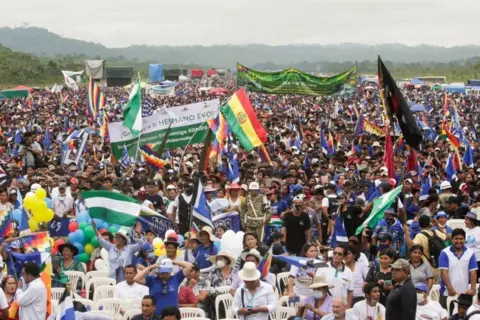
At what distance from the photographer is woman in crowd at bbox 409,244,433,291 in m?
8.98

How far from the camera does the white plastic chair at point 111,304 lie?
9172 mm

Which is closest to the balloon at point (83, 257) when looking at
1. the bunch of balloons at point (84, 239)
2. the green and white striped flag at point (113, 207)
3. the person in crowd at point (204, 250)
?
the bunch of balloons at point (84, 239)

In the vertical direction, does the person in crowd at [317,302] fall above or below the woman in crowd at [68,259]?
above

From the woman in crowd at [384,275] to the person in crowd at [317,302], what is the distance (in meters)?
0.48

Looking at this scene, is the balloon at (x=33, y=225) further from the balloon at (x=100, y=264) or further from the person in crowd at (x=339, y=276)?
the person in crowd at (x=339, y=276)

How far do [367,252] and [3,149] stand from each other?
1444 centimetres

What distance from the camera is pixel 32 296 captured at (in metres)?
8.15

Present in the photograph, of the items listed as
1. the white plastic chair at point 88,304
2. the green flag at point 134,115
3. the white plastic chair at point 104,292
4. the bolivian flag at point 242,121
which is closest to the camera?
the white plastic chair at point 88,304

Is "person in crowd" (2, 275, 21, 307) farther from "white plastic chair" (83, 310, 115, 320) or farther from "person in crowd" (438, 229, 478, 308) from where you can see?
"person in crowd" (438, 229, 478, 308)

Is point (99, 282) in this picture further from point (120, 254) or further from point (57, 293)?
point (57, 293)

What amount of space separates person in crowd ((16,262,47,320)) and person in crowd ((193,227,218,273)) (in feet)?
7.19

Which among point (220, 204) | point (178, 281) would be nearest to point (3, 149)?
point (220, 204)

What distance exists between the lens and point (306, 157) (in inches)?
720

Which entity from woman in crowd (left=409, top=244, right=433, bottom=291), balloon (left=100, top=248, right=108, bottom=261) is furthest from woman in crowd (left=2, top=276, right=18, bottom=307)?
woman in crowd (left=409, top=244, right=433, bottom=291)
